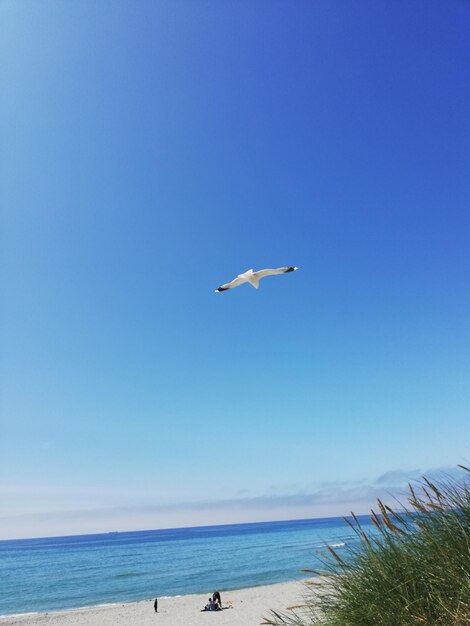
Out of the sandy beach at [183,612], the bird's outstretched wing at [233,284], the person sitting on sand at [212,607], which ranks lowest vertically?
the sandy beach at [183,612]

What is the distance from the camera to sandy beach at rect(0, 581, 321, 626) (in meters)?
23.9

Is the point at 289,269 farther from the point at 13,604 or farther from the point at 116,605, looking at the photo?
the point at 13,604

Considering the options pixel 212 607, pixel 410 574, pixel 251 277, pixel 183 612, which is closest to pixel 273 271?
pixel 251 277

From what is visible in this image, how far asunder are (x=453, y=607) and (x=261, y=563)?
183 ft

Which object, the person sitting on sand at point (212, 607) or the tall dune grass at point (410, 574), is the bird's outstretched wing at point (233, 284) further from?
the person sitting on sand at point (212, 607)

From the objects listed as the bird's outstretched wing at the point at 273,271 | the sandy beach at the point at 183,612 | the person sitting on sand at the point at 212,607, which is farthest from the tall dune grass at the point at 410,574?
the person sitting on sand at the point at 212,607

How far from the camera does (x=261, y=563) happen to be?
52188 millimetres

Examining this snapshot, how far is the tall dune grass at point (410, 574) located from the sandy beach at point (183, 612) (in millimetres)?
21275

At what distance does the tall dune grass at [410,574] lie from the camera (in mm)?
3350

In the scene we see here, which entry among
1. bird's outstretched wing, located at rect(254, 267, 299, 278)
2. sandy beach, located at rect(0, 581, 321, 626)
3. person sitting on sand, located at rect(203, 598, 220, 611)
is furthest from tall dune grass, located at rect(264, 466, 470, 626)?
person sitting on sand, located at rect(203, 598, 220, 611)

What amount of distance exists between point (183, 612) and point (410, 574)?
2842 cm

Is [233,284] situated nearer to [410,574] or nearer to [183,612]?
[410,574]

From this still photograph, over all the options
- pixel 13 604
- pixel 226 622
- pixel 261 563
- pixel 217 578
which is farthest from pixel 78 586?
pixel 226 622

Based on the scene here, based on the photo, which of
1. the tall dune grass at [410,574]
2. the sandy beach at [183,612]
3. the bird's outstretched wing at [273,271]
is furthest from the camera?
the sandy beach at [183,612]
